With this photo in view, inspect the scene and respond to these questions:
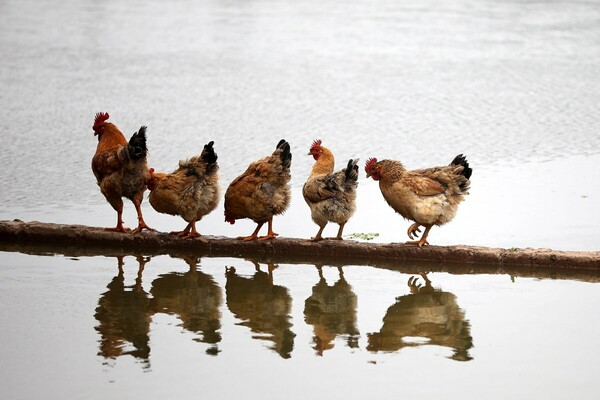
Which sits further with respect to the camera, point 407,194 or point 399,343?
point 407,194

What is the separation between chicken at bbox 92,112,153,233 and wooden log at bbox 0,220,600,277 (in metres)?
0.26

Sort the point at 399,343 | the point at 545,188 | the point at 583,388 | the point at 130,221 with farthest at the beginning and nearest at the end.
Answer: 1. the point at 545,188
2. the point at 130,221
3. the point at 399,343
4. the point at 583,388

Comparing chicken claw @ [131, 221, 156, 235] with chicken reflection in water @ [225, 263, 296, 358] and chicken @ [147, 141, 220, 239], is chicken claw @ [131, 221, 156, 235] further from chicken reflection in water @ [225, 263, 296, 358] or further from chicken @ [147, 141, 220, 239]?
chicken reflection in water @ [225, 263, 296, 358]

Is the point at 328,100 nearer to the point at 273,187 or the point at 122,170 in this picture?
the point at 122,170

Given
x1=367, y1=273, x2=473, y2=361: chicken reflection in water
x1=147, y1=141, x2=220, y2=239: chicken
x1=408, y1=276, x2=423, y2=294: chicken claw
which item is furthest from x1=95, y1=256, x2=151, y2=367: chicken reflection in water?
x1=408, y1=276, x2=423, y2=294: chicken claw

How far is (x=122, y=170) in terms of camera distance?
39.6 ft

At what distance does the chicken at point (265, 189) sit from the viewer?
1164 centimetres

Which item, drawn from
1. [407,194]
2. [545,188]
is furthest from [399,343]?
[545,188]

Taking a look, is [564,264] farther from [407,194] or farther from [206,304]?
[206,304]

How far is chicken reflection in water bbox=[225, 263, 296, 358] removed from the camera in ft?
30.1

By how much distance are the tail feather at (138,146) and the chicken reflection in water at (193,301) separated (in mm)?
1347

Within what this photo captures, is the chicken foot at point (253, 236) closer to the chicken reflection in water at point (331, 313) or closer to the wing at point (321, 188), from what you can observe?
the wing at point (321, 188)

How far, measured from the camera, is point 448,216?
37.5 feet

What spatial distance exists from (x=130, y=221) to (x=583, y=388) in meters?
7.11
